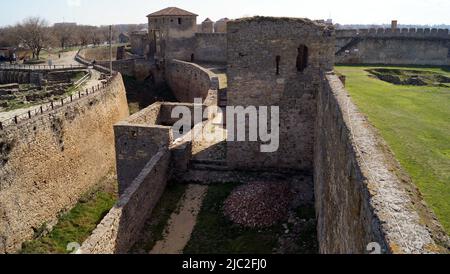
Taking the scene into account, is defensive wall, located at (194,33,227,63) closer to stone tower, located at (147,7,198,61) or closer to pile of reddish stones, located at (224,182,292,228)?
stone tower, located at (147,7,198,61)

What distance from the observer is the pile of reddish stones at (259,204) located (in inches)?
439

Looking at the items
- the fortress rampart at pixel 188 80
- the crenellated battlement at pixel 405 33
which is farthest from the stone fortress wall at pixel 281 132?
the crenellated battlement at pixel 405 33

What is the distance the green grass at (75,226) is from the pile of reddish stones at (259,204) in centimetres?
680

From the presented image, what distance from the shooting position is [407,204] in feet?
14.0

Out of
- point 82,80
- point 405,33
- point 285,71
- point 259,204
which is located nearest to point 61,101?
point 82,80

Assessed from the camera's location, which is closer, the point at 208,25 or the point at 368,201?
the point at 368,201

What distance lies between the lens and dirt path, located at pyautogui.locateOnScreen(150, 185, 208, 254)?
10578 millimetres

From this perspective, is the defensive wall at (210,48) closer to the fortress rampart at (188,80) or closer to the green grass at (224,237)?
the fortress rampart at (188,80)

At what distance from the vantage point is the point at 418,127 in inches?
393

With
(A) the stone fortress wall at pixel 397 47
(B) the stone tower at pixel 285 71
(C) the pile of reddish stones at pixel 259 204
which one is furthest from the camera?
(A) the stone fortress wall at pixel 397 47

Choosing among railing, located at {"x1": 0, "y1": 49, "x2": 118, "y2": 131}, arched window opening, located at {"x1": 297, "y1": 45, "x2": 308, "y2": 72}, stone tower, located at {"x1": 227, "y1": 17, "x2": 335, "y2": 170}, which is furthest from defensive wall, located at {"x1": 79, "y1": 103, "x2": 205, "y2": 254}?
railing, located at {"x1": 0, "y1": 49, "x2": 118, "y2": 131}

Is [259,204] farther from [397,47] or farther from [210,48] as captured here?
[210,48]

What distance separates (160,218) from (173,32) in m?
26.7

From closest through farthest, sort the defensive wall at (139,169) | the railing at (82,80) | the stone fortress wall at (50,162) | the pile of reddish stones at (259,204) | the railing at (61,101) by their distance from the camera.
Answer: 1. the defensive wall at (139,169)
2. the pile of reddish stones at (259,204)
3. the stone fortress wall at (50,162)
4. the railing at (61,101)
5. the railing at (82,80)
